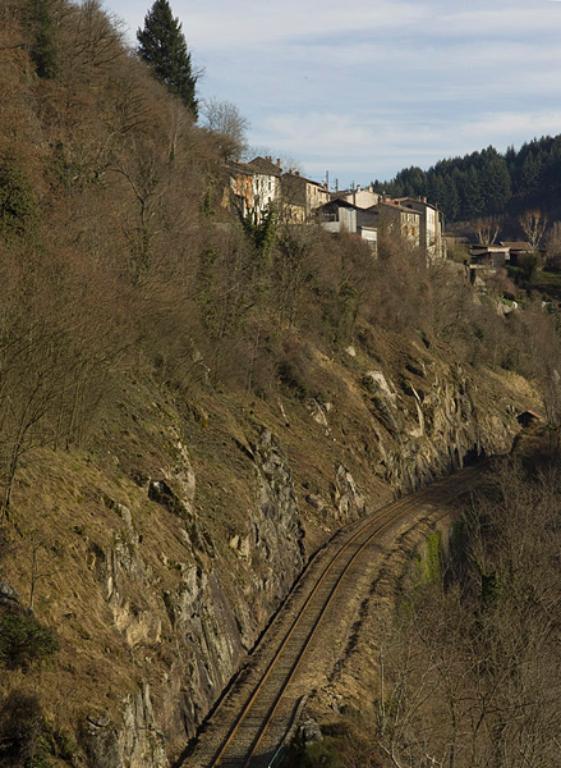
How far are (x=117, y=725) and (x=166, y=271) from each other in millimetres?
24867

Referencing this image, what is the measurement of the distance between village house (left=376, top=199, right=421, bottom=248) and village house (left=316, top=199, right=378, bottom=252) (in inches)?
45.0

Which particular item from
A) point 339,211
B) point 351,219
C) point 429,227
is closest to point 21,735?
point 339,211

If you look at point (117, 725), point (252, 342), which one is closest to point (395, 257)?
point (252, 342)

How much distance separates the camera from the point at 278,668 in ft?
84.2

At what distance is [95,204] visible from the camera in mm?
38594

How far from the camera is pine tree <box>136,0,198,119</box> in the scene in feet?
242

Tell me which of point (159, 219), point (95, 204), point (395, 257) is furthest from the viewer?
point (395, 257)

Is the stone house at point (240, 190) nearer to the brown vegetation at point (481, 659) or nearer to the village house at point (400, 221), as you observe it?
the village house at point (400, 221)

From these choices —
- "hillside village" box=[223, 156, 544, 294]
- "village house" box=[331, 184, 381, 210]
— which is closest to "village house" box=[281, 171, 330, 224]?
"hillside village" box=[223, 156, 544, 294]

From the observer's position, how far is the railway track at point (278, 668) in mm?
20688

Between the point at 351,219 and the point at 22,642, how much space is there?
7305 centimetres

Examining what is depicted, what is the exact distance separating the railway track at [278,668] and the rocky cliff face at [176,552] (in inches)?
26.7

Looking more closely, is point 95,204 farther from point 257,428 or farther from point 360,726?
point 360,726

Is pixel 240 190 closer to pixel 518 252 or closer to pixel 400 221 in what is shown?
pixel 400 221
